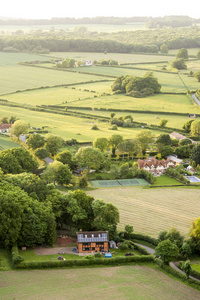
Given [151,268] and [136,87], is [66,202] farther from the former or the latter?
[136,87]

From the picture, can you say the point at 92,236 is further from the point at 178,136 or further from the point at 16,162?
the point at 178,136

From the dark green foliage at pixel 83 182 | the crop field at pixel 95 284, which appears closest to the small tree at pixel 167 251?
the crop field at pixel 95 284

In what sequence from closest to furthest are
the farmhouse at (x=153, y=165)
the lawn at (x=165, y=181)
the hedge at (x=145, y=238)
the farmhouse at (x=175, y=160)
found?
1. the hedge at (x=145, y=238)
2. the lawn at (x=165, y=181)
3. the farmhouse at (x=153, y=165)
4. the farmhouse at (x=175, y=160)

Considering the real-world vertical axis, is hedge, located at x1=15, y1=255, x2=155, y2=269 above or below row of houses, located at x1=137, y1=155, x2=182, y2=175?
below

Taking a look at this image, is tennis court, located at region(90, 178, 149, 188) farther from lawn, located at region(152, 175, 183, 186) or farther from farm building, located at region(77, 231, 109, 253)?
farm building, located at region(77, 231, 109, 253)

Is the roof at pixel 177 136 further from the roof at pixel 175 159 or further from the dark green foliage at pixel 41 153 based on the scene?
the dark green foliage at pixel 41 153

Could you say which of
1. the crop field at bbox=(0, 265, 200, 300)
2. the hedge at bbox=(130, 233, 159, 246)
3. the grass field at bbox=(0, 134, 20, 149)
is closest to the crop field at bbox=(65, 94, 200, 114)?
the grass field at bbox=(0, 134, 20, 149)

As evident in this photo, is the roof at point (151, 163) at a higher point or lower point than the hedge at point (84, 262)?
higher
